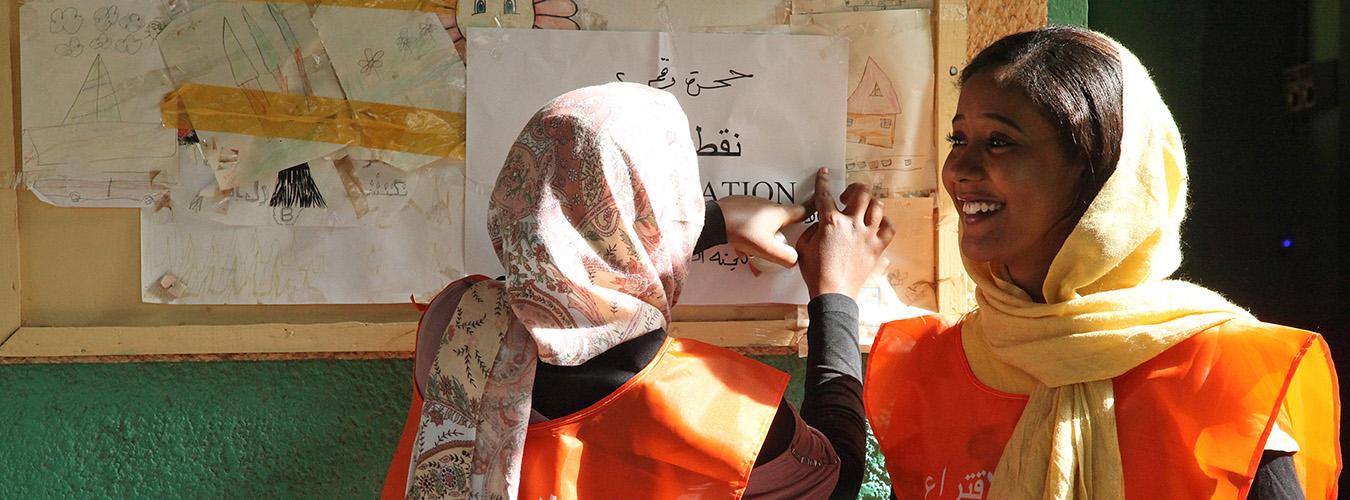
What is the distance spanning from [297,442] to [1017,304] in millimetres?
1229

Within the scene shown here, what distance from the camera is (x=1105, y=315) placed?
1218 mm

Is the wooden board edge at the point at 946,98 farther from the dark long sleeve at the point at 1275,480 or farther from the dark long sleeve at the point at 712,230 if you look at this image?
the dark long sleeve at the point at 1275,480

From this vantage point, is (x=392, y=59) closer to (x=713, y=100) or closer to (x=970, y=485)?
(x=713, y=100)

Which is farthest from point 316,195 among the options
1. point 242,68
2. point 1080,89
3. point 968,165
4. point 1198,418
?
point 1198,418

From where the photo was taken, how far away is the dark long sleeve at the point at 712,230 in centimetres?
169

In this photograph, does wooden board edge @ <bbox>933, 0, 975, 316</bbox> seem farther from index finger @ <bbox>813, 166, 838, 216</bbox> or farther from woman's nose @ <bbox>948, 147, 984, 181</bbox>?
woman's nose @ <bbox>948, 147, 984, 181</bbox>

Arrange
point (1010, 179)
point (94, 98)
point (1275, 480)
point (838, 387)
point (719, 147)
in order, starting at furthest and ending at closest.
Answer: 1. point (719, 147)
2. point (94, 98)
3. point (838, 387)
4. point (1010, 179)
5. point (1275, 480)

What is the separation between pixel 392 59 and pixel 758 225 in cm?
69

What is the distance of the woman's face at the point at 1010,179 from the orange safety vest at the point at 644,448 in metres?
0.39

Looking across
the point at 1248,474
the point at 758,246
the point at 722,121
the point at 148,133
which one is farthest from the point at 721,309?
the point at 148,133

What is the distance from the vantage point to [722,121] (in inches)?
69.8

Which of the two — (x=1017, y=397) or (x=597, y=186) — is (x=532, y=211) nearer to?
(x=597, y=186)

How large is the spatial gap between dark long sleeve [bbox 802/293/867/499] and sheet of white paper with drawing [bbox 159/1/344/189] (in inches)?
35.5

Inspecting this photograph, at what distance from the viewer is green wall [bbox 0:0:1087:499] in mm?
1712
